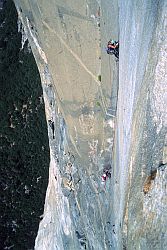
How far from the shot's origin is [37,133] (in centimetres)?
1762

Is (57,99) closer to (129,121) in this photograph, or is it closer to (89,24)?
(89,24)

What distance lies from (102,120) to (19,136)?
619 centimetres

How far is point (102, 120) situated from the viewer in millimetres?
12227

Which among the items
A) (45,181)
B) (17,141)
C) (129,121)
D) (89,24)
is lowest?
(45,181)

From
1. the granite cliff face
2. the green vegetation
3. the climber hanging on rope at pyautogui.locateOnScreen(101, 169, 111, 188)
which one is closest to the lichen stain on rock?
the granite cliff face

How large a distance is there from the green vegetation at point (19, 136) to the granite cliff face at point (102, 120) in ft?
4.27

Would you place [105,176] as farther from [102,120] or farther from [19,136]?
[19,136]

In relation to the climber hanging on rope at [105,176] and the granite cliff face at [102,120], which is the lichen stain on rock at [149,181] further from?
the climber hanging on rope at [105,176]

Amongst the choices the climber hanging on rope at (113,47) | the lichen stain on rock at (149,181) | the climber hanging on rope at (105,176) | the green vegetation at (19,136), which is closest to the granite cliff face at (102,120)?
the lichen stain on rock at (149,181)

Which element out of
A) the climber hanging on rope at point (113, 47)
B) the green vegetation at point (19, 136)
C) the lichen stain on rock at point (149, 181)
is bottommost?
the green vegetation at point (19, 136)

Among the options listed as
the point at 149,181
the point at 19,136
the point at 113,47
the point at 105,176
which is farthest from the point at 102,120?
the point at 19,136

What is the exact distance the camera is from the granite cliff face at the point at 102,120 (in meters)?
6.48

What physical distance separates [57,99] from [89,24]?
2.35m

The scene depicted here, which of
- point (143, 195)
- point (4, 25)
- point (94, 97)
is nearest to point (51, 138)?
point (94, 97)
